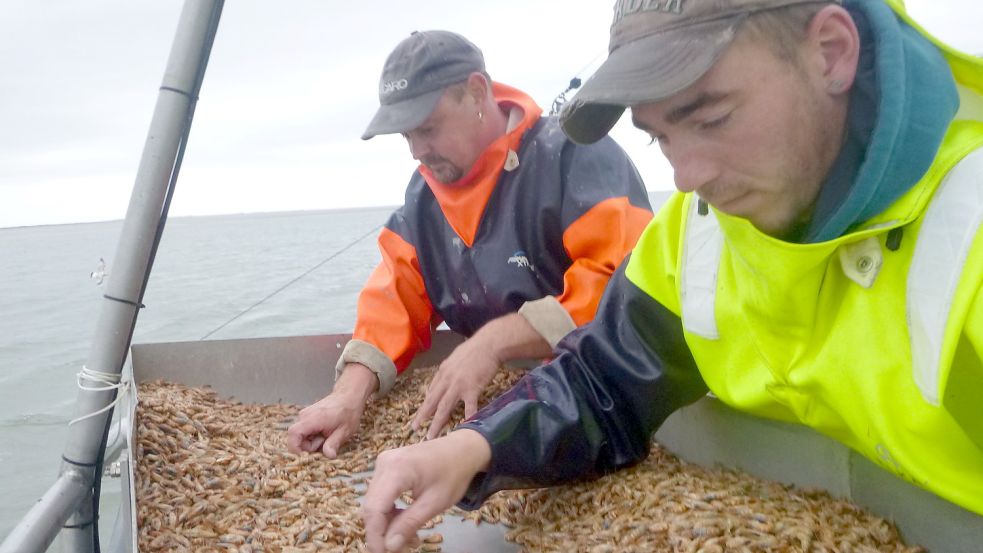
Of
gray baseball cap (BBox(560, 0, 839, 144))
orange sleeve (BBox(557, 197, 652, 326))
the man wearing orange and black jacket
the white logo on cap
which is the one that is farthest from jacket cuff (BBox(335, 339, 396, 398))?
gray baseball cap (BBox(560, 0, 839, 144))

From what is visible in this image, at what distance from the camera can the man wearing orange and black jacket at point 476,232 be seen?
267 centimetres

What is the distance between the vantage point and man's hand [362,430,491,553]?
5.05ft

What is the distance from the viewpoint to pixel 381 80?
114 inches

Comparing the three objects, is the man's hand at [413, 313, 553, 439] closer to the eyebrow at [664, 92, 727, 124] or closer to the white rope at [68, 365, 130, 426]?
the white rope at [68, 365, 130, 426]

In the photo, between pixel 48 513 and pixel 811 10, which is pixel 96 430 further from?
pixel 811 10

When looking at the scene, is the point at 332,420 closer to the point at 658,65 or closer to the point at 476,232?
the point at 476,232

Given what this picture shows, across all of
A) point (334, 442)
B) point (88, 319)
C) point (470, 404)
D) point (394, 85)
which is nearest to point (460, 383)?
point (470, 404)

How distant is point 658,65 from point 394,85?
1.71 meters

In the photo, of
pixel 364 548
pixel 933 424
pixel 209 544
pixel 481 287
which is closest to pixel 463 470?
pixel 364 548

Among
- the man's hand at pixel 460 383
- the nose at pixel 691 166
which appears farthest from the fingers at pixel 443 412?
the nose at pixel 691 166

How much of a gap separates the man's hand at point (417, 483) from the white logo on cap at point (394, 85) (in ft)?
4.65

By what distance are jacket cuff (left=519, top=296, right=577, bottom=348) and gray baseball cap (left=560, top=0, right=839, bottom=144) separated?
136 cm

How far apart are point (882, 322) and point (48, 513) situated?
5.61ft

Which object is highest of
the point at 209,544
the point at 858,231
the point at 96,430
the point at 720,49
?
the point at 720,49
